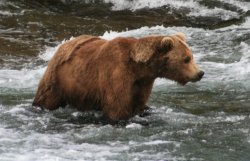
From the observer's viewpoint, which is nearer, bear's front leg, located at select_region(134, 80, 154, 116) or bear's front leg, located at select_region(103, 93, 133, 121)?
bear's front leg, located at select_region(103, 93, 133, 121)

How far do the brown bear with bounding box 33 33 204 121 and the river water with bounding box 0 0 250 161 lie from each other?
0.92 feet

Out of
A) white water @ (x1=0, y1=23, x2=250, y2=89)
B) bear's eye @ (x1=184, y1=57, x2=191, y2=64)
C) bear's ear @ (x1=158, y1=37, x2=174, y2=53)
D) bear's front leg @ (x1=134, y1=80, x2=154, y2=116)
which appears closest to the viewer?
bear's ear @ (x1=158, y1=37, x2=174, y2=53)

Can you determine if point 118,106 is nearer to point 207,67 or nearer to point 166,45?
point 166,45

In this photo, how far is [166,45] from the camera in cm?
729

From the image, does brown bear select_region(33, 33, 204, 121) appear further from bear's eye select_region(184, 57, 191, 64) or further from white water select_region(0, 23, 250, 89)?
white water select_region(0, 23, 250, 89)

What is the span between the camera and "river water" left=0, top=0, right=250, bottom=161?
6.38 metres

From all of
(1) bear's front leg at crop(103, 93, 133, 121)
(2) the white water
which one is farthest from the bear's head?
(2) the white water

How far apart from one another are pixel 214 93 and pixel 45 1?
1171 cm

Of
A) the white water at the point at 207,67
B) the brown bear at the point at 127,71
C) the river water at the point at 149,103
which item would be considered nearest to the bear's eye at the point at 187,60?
the brown bear at the point at 127,71

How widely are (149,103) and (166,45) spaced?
1687 millimetres

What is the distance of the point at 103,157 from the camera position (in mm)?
6070

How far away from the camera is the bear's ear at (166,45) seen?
7.24 meters

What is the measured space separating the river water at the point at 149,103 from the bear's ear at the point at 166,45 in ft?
3.22

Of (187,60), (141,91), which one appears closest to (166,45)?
(187,60)
